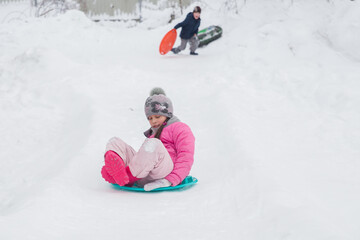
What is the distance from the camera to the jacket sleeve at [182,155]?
334 centimetres

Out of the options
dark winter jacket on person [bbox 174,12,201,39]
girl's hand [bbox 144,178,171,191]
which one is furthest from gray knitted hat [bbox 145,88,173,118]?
dark winter jacket on person [bbox 174,12,201,39]

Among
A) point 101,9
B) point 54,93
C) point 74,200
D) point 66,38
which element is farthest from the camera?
point 101,9

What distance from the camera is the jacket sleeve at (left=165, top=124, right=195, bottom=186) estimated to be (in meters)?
3.34

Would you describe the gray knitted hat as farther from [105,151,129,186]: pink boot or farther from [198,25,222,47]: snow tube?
[198,25,222,47]: snow tube

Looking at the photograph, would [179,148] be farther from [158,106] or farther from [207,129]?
[207,129]

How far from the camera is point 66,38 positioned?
10.5 metres

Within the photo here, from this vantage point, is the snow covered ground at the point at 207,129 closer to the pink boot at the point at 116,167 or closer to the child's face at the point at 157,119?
the pink boot at the point at 116,167

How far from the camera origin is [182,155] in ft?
11.2

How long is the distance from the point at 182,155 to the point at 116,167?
2.14 ft

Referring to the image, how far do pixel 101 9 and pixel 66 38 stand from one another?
24.6 feet

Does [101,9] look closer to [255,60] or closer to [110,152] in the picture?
[255,60]

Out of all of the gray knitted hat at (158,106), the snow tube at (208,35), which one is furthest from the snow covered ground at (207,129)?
the gray knitted hat at (158,106)

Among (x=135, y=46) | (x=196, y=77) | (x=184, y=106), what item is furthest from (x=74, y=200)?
(x=135, y=46)

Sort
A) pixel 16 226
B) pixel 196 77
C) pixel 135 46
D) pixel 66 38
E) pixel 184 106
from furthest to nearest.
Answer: pixel 135 46
pixel 66 38
pixel 196 77
pixel 184 106
pixel 16 226
